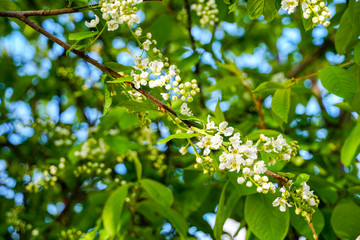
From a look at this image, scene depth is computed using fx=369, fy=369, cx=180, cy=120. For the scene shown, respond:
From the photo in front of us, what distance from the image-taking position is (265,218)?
1.61 metres

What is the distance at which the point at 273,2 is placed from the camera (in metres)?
1.47

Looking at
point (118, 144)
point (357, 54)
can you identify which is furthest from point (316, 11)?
point (118, 144)

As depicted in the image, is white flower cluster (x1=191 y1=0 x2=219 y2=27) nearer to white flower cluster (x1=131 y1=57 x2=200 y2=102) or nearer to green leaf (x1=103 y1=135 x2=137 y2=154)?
green leaf (x1=103 y1=135 x2=137 y2=154)

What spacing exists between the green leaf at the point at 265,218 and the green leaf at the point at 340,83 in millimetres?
534

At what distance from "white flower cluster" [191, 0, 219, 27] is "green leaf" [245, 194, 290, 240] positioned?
1.35 meters

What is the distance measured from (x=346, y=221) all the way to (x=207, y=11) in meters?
1.58

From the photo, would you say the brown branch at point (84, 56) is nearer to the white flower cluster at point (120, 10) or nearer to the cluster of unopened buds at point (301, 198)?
the white flower cluster at point (120, 10)

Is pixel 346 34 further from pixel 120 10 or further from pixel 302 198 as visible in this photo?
pixel 120 10

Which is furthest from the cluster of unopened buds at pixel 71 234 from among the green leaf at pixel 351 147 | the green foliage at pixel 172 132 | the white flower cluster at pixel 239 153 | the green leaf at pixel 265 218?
the green leaf at pixel 351 147

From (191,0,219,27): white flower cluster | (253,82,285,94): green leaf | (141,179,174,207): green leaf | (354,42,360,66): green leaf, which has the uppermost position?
(354,42,360,66): green leaf

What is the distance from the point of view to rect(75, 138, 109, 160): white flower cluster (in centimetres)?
271

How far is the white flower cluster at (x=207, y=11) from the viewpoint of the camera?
251 centimetres

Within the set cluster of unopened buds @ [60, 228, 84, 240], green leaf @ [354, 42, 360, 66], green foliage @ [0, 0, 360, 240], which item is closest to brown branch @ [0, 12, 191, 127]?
green foliage @ [0, 0, 360, 240]

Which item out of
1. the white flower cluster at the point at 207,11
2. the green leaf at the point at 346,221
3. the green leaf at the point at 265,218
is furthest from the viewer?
the white flower cluster at the point at 207,11
